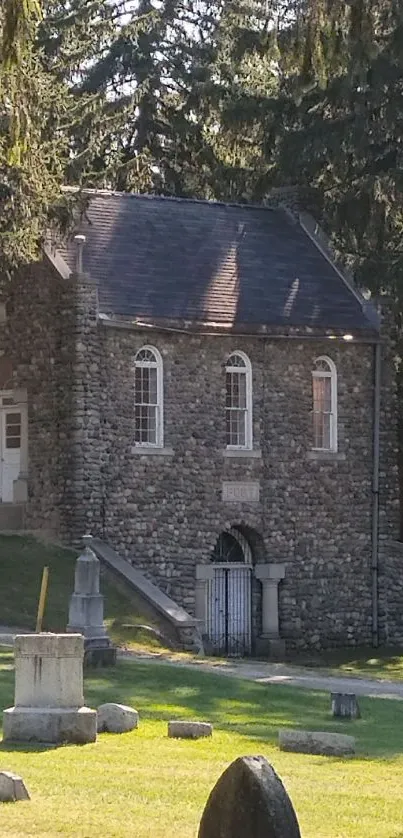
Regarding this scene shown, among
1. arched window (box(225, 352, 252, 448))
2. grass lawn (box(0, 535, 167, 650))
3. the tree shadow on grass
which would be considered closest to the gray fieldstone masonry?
arched window (box(225, 352, 252, 448))

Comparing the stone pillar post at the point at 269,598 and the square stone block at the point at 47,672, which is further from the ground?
the stone pillar post at the point at 269,598

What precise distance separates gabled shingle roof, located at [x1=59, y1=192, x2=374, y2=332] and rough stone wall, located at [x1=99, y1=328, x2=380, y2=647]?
0.64 metres

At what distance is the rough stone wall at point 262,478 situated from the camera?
36.7 metres

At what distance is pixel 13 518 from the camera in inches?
1476

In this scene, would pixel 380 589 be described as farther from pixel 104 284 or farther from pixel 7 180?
pixel 7 180

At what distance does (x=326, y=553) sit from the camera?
4012 cm

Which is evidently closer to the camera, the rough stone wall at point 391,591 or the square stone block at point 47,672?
the square stone block at point 47,672

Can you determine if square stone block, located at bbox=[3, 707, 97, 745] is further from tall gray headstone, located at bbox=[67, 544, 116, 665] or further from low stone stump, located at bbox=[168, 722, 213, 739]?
tall gray headstone, located at bbox=[67, 544, 116, 665]

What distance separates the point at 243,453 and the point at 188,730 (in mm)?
20075

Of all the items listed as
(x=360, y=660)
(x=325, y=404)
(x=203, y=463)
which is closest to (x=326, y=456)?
(x=325, y=404)

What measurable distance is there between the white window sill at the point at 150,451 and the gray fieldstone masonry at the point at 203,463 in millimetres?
44

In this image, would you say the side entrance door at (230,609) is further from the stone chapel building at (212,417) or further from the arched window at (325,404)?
the arched window at (325,404)

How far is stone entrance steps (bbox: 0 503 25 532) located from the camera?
123 ft

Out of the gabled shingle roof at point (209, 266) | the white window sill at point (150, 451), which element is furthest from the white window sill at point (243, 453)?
the gabled shingle roof at point (209, 266)
